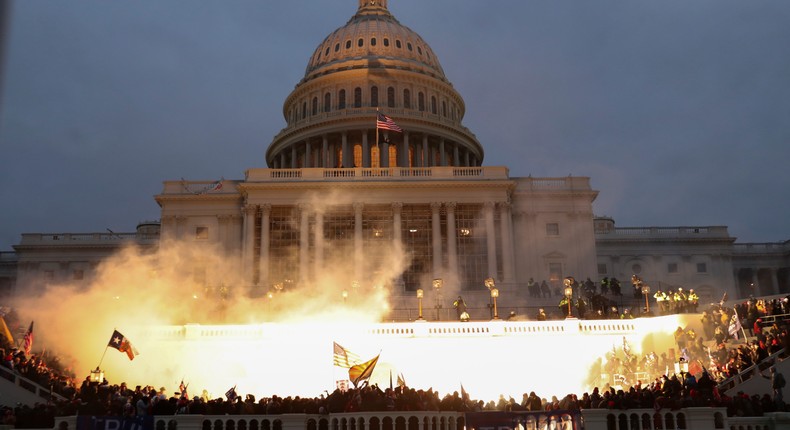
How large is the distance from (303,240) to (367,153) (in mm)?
23086

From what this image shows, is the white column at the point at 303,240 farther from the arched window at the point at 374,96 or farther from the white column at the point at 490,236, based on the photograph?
the arched window at the point at 374,96

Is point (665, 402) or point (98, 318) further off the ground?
point (98, 318)

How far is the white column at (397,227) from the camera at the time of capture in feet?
187

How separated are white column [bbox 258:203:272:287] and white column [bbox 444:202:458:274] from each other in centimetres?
1336

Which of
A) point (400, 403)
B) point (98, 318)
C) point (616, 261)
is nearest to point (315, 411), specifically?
point (400, 403)

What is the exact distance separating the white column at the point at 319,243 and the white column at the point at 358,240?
8.07 feet

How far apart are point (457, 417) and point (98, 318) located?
82.0ft

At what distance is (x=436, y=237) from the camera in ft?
188

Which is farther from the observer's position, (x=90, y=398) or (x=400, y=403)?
(x=90, y=398)

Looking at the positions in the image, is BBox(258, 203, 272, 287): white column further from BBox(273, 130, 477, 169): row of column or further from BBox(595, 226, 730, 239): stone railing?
BBox(595, 226, 730, 239): stone railing

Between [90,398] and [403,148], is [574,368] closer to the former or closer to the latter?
[90,398]

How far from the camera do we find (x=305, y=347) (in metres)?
34.3

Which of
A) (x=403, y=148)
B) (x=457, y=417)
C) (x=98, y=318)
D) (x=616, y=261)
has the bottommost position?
Answer: (x=457, y=417)

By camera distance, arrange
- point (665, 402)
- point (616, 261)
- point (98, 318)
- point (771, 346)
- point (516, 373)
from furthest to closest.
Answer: point (616, 261)
point (98, 318)
point (516, 373)
point (771, 346)
point (665, 402)
